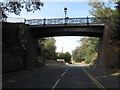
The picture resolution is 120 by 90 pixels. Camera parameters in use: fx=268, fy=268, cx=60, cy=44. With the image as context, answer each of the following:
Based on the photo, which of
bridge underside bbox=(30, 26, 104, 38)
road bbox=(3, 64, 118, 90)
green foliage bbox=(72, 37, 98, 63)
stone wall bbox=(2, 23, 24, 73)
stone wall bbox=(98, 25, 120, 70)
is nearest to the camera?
road bbox=(3, 64, 118, 90)

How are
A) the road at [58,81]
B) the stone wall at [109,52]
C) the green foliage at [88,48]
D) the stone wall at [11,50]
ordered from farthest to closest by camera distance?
1. the green foliage at [88,48]
2. the stone wall at [109,52]
3. the stone wall at [11,50]
4. the road at [58,81]

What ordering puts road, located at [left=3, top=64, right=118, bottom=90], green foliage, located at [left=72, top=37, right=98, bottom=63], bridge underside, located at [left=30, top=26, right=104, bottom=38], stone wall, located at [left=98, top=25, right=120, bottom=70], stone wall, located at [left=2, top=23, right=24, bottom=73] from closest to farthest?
road, located at [left=3, top=64, right=118, bottom=90], stone wall, located at [left=2, top=23, right=24, bottom=73], stone wall, located at [left=98, top=25, right=120, bottom=70], bridge underside, located at [left=30, top=26, right=104, bottom=38], green foliage, located at [left=72, top=37, right=98, bottom=63]

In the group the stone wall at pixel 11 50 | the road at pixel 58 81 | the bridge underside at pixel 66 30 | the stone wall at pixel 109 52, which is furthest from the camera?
the bridge underside at pixel 66 30

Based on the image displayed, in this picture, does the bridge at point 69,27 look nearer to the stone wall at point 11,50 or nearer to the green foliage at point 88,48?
the stone wall at point 11,50

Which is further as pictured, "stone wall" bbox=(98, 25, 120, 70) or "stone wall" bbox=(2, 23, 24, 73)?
"stone wall" bbox=(98, 25, 120, 70)

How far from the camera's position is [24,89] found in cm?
1504

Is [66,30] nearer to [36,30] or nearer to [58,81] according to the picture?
[36,30]

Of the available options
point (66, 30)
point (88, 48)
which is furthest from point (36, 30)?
point (88, 48)

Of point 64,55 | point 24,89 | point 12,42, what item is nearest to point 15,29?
point 12,42

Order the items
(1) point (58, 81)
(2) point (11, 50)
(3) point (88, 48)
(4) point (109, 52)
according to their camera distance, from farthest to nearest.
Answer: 1. (3) point (88, 48)
2. (4) point (109, 52)
3. (2) point (11, 50)
4. (1) point (58, 81)

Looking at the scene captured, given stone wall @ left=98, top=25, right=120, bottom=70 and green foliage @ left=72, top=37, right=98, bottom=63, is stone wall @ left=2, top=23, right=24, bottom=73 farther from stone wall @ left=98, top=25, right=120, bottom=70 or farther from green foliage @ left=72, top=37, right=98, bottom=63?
green foliage @ left=72, top=37, right=98, bottom=63

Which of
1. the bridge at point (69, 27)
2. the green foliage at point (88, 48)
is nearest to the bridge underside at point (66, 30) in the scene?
the bridge at point (69, 27)

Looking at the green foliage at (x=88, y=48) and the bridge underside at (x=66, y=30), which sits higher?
the bridge underside at (x=66, y=30)

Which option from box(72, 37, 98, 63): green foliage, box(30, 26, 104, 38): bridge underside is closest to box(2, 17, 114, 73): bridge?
box(30, 26, 104, 38): bridge underside
